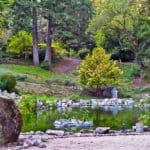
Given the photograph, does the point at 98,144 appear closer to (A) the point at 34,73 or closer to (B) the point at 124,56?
(A) the point at 34,73

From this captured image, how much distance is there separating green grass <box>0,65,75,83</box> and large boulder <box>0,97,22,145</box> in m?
21.4

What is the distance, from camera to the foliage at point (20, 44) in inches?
1519

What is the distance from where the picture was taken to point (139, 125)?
1505 centimetres

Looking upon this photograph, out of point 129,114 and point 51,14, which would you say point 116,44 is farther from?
point 129,114

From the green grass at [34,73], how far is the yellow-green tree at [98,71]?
164 inches

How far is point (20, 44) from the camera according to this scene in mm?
38625

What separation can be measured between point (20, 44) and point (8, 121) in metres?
27.9

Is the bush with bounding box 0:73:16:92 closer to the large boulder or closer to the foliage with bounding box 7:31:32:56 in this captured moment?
the foliage with bounding box 7:31:32:56

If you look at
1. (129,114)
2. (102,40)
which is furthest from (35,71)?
(129,114)

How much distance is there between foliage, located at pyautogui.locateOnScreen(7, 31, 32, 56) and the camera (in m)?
38.6

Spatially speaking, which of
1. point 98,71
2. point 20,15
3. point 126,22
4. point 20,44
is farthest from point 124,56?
point 98,71

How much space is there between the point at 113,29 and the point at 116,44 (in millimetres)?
1881

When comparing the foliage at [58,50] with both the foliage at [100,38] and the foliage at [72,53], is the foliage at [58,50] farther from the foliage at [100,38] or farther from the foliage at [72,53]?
the foliage at [100,38]

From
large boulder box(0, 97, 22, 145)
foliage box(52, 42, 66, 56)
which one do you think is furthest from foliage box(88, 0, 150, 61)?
large boulder box(0, 97, 22, 145)
